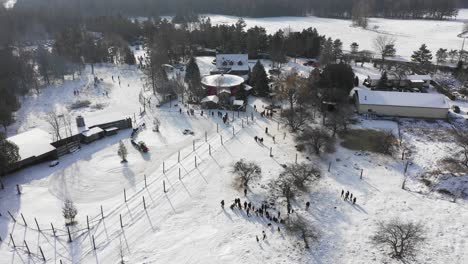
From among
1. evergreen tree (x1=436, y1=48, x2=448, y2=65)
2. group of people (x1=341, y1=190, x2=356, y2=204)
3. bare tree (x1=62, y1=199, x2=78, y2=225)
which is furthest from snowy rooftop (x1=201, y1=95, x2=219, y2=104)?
evergreen tree (x1=436, y1=48, x2=448, y2=65)

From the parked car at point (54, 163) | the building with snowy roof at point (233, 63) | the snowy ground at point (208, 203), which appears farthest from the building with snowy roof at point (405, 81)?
the parked car at point (54, 163)

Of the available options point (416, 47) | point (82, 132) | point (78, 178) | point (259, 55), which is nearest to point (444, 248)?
point (78, 178)

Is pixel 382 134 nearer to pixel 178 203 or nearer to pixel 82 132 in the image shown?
pixel 178 203

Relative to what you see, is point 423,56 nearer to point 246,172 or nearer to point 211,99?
point 211,99

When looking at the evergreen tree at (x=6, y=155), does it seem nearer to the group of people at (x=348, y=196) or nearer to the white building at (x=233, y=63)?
the group of people at (x=348, y=196)

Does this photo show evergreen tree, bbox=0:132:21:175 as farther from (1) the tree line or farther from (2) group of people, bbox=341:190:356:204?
(1) the tree line

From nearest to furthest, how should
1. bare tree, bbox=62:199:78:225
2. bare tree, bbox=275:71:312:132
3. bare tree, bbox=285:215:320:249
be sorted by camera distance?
1. bare tree, bbox=285:215:320:249
2. bare tree, bbox=62:199:78:225
3. bare tree, bbox=275:71:312:132

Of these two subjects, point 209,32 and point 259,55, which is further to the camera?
point 209,32
